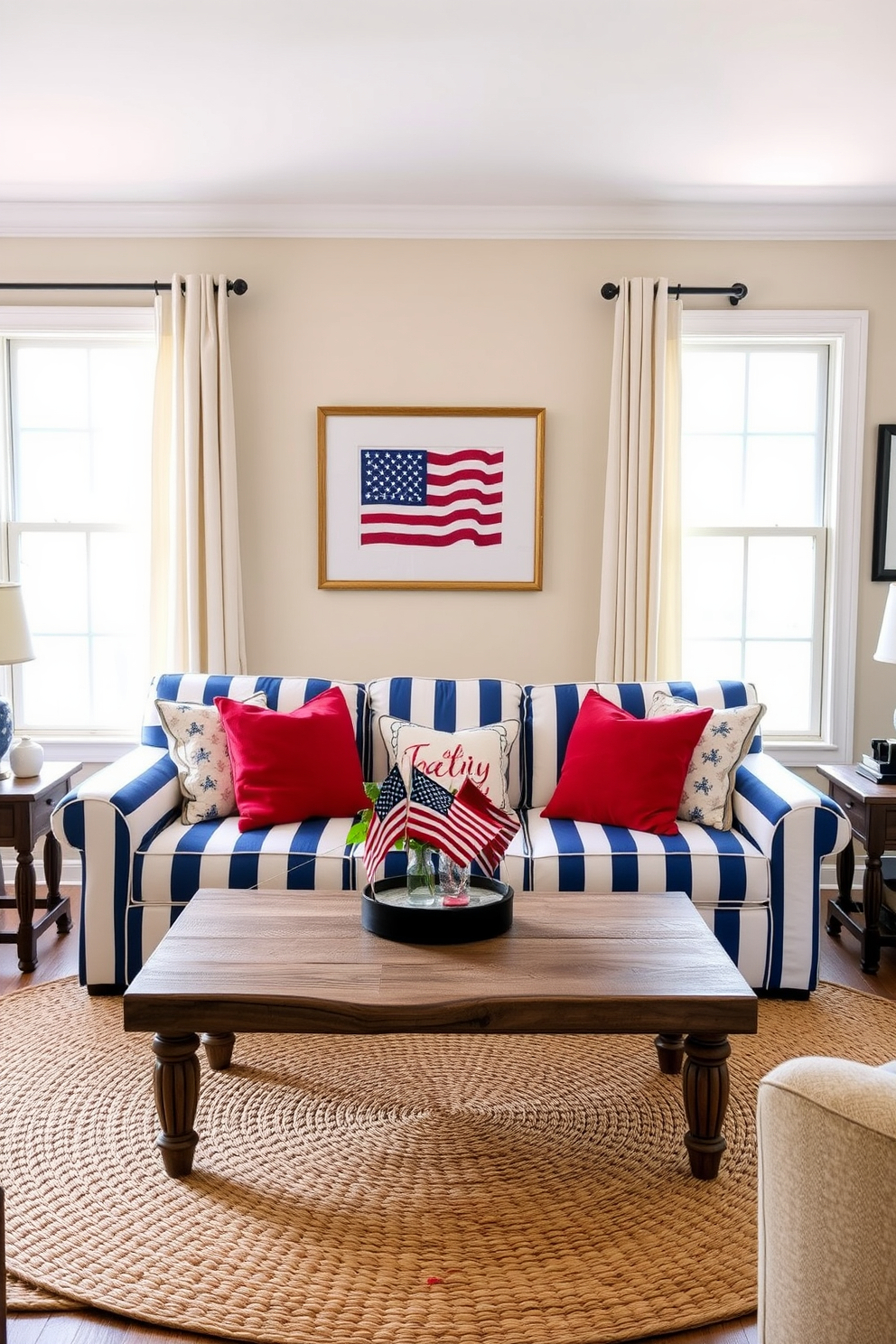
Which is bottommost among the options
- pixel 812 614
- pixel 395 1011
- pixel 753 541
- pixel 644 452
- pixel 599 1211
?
pixel 599 1211

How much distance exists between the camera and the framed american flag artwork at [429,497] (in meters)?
4.33

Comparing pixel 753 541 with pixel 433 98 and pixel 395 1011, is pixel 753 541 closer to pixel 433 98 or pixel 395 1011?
pixel 433 98

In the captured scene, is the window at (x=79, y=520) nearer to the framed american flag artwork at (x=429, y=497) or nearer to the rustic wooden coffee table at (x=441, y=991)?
the framed american flag artwork at (x=429, y=497)

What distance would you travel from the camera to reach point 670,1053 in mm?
2828

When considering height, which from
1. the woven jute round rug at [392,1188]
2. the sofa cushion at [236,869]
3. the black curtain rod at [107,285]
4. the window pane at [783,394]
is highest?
the black curtain rod at [107,285]

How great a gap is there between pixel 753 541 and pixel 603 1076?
8.03 feet

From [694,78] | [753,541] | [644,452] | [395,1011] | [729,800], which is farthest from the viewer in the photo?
[753,541]

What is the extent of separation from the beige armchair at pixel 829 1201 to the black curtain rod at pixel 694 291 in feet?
11.1

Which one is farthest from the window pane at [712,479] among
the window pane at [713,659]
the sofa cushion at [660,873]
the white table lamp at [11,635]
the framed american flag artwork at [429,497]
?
the white table lamp at [11,635]

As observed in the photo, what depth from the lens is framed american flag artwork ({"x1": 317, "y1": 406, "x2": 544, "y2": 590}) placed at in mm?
4332

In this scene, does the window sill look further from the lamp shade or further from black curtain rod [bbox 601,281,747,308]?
black curtain rod [bbox 601,281,747,308]

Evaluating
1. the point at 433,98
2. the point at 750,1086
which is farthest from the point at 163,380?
the point at 750,1086

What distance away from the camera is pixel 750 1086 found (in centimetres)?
278

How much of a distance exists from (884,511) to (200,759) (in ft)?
9.27
